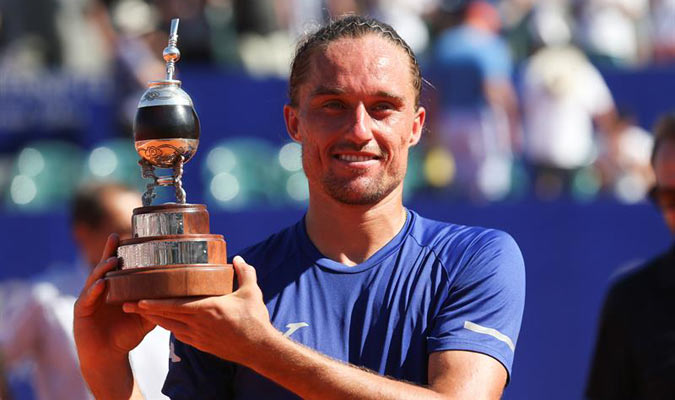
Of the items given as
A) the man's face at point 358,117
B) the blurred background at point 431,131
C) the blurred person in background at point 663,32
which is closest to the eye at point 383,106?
the man's face at point 358,117

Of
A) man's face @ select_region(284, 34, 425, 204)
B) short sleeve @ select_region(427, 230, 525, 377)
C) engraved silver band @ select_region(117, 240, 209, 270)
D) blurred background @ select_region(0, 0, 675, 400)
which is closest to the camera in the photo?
engraved silver band @ select_region(117, 240, 209, 270)

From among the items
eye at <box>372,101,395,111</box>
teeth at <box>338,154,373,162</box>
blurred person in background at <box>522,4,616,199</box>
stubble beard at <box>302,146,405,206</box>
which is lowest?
stubble beard at <box>302,146,405,206</box>

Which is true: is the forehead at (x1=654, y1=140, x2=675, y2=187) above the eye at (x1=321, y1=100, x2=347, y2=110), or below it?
below

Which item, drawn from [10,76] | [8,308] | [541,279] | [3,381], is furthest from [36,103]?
[3,381]

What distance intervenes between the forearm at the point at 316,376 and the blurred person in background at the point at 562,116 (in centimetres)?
652

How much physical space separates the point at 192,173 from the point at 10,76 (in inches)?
68.3

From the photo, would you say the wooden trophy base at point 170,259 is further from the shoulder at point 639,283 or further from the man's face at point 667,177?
the man's face at point 667,177

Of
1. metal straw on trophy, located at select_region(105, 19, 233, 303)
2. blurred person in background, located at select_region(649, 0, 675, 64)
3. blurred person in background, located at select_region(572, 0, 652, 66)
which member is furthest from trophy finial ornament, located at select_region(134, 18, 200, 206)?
blurred person in background, located at select_region(649, 0, 675, 64)

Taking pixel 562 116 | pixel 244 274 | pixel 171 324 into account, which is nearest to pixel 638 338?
pixel 244 274

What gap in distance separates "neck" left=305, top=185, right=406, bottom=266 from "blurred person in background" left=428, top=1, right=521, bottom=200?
5.60m

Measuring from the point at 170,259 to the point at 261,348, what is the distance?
1.07ft

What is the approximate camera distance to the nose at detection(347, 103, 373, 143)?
3.01 meters

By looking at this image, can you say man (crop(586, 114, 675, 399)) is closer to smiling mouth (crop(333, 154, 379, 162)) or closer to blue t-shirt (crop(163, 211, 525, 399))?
blue t-shirt (crop(163, 211, 525, 399))

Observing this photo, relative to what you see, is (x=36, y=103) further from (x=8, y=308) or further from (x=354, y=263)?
(x=354, y=263)
